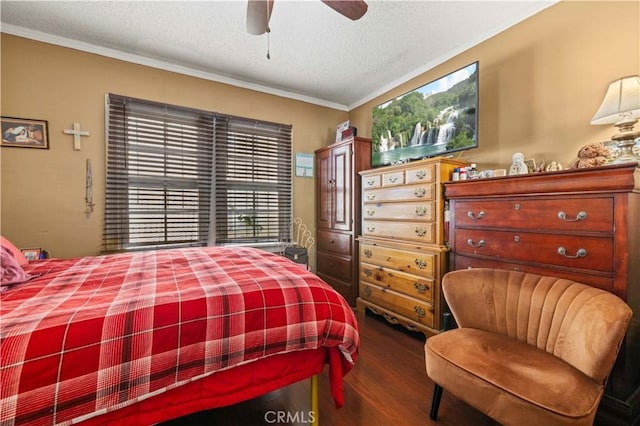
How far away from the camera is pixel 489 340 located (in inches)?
51.5

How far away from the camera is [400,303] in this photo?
2.34m

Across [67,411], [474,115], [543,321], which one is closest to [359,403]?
[543,321]

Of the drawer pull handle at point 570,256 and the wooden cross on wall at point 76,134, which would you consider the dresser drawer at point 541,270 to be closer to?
the drawer pull handle at point 570,256

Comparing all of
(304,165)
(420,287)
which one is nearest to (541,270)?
(420,287)

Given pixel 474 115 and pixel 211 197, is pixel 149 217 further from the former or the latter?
pixel 474 115

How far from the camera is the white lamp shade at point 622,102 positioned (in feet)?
4.50

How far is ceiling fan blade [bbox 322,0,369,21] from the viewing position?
150 centimetres

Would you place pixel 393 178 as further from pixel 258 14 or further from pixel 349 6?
pixel 258 14

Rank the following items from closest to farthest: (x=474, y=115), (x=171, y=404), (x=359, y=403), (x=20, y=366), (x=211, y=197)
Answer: (x=20, y=366), (x=171, y=404), (x=359, y=403), (x=474, y=115), (x=211, y=197)

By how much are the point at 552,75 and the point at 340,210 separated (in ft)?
6.97

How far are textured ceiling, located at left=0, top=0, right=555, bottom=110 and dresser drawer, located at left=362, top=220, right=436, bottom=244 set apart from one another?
1.65 m

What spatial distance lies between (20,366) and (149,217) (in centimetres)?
223

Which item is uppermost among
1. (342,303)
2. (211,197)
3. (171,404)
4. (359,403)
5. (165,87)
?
(165,87)

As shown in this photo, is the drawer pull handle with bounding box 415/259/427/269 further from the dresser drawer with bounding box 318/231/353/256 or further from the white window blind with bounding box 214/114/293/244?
the white window blind with bounding box 214/114/293/244
